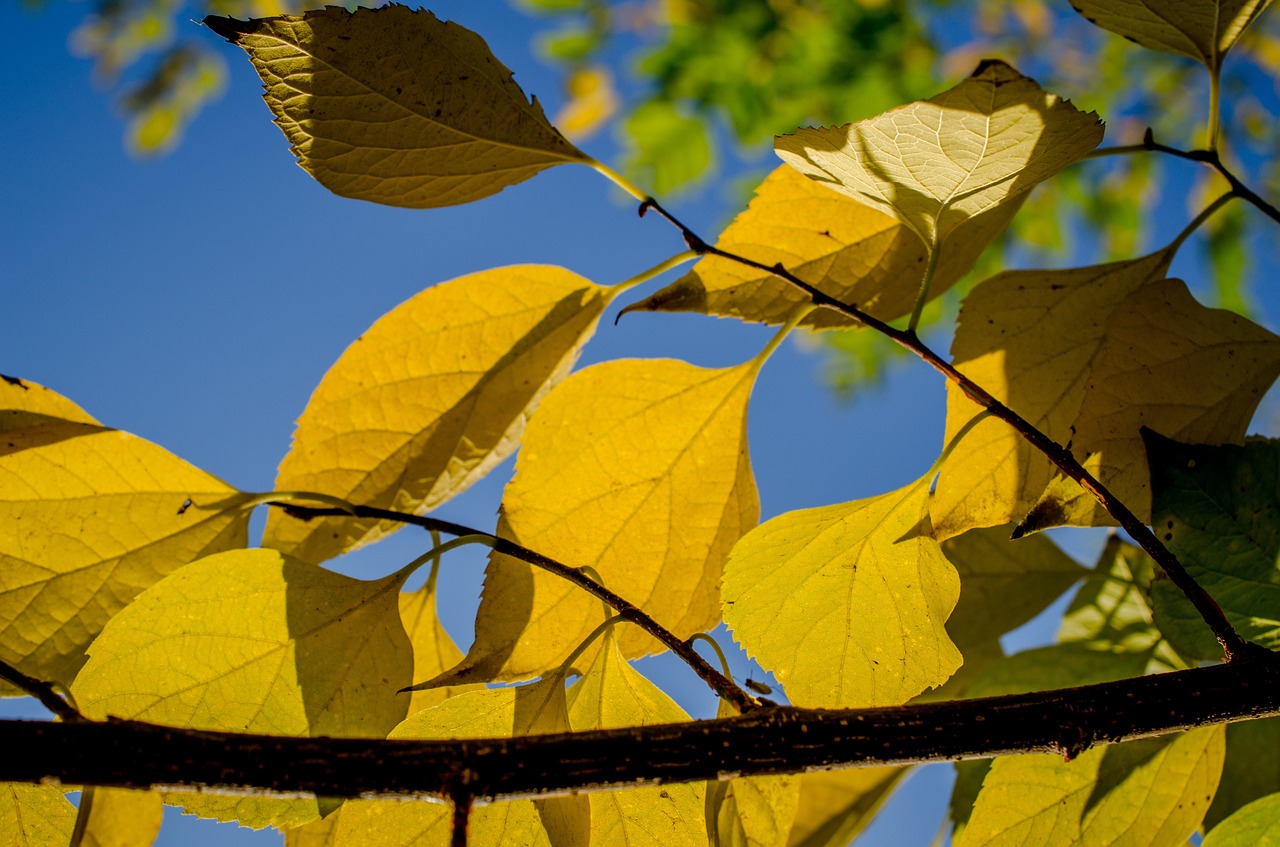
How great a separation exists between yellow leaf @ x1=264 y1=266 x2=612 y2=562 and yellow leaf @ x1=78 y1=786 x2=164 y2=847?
0.49 feet

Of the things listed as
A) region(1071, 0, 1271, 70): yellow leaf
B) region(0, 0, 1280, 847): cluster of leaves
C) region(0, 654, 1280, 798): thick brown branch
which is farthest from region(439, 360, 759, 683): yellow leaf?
region(1071, 0, 1271, 70): yellow leaf

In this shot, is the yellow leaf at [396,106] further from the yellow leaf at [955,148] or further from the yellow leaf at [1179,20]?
the yellow leaf at [1179,20]

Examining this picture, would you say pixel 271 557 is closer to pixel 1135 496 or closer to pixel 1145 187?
pixel 1135 496

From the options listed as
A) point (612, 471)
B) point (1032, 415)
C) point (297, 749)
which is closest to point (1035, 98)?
point (1032, 415)

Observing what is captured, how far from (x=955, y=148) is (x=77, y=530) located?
1.63ft

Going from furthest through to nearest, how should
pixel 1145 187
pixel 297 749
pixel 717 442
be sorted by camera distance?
1. pixel 1145 187
2. pixel 717 442
3. pixel 297 749

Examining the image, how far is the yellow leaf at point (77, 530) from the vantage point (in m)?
0.48

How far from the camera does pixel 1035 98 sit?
40 cm

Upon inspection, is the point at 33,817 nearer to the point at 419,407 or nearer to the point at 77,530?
the point at 77,530

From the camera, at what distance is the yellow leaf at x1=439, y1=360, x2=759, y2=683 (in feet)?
1.57

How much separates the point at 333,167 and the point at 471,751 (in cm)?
31

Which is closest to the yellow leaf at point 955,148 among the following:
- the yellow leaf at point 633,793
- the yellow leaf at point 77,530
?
the yellow leaf at point 633,793

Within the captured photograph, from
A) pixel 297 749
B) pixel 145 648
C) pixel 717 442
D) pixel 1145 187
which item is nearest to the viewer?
pixel 297 749

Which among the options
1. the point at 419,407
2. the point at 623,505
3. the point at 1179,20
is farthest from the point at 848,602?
the point at 1179,20
